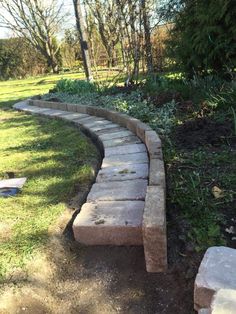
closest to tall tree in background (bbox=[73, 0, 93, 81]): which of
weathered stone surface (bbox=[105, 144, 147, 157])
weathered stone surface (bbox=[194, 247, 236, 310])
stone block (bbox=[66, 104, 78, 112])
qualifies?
stone block (bbox=[66, 104, 78, 112])

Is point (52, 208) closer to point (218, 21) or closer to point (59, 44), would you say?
point (218, 21)

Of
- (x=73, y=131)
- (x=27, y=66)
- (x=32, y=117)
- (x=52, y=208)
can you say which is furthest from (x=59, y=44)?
(x=52, y=208)

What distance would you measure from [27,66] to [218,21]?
68.7 ft

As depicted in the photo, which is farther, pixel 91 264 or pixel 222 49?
pixel 222 49

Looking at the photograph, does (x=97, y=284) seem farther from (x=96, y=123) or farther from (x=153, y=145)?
(x=96, y=123)

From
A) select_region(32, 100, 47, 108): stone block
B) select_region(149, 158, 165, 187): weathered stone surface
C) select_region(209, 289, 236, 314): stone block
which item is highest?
select_region(209, 289, 236, 314): stone block

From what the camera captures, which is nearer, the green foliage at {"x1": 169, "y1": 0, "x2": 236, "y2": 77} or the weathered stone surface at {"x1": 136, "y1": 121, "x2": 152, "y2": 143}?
the weathered stone surface at {"x1": 136, "y1": 121, "x2": 152, "y2": 143}

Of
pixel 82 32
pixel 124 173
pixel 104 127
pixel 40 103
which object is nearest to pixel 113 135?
pixel 104 127

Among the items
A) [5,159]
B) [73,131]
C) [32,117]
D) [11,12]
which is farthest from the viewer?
[11,12]

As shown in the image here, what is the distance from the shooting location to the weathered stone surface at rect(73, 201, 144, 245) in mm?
2070

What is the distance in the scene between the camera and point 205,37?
5461 millimetres

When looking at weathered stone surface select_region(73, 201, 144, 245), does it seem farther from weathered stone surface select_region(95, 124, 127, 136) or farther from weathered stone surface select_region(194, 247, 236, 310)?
weathered stone surface select_region(95, 124, 127, 136)

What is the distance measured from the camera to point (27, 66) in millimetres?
24297

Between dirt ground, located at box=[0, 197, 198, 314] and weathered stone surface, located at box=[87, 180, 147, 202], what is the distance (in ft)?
1.39
